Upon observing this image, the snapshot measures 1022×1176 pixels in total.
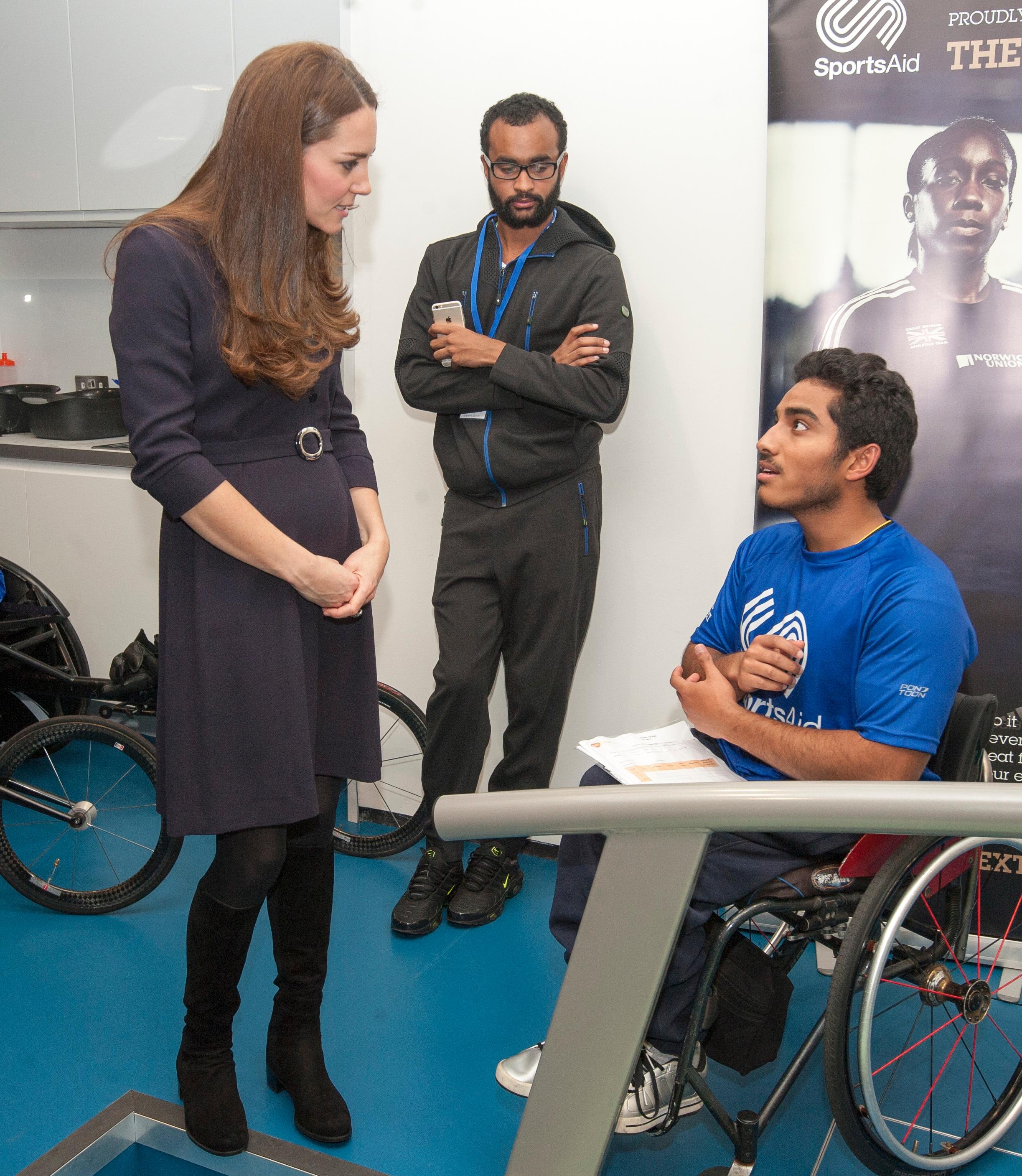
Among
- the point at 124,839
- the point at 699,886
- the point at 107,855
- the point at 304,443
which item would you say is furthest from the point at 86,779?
the point at 699,886

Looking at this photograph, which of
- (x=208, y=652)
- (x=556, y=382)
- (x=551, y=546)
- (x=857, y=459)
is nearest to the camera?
(x=208, y=652)

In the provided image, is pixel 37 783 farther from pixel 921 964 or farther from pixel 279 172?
pixel 921 964

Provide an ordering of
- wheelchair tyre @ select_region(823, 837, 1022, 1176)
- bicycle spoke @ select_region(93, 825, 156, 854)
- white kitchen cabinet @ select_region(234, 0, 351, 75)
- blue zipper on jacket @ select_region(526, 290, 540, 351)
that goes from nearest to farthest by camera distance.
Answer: wheelchair tyre @ select_region(823, 837, 1022, 1176) < blue zipper on jacket @ select_region(526, 290, 540, 351) < bicycle spoke @ select_region(93, 825, 156, 854) < white kitchen cabinet @ select_region(234, 0, 351, 75)

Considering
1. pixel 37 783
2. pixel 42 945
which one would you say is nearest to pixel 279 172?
pixel 42 945

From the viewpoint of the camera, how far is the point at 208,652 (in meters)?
1.57

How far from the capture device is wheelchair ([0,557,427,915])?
256 cm

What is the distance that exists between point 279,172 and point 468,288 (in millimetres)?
1098

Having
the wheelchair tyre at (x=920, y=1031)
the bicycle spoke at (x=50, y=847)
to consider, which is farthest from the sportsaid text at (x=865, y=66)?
the bicycle spoke at (x=50, y=847)

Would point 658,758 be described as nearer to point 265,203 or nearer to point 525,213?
point 265,203

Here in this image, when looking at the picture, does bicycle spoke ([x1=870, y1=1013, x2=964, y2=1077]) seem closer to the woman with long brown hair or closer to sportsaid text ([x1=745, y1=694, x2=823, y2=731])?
sportsaid text ([x1=745, y1=694, x2=823, y2=731])

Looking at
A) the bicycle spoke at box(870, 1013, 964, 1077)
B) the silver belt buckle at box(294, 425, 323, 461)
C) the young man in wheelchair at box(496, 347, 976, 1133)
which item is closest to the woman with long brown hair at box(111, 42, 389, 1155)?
the silver belt buckle at box(294, 425, 323, 461)

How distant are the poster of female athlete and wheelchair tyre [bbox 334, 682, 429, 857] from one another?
53.9 inches

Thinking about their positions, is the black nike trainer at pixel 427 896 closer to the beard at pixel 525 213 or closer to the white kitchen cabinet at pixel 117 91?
the beard at pixel 525 213

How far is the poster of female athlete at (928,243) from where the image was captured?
7.22 feet
